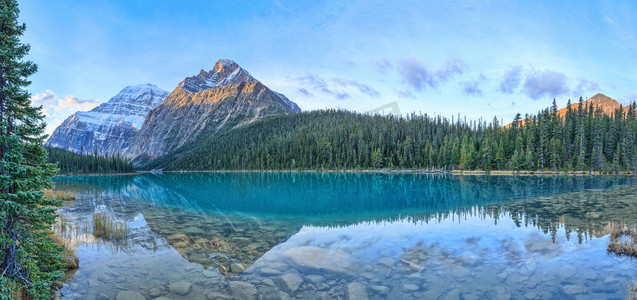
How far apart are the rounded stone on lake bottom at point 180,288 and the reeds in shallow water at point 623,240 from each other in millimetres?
19258

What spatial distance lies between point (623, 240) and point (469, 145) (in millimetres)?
113472

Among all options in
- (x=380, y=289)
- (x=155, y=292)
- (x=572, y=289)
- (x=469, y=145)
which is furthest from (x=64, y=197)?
(x=469, y=145)

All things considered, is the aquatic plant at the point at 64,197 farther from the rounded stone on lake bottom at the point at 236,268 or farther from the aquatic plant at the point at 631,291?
the aquatic plant at the point at 631,291

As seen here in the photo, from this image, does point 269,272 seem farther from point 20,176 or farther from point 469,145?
point 469,145

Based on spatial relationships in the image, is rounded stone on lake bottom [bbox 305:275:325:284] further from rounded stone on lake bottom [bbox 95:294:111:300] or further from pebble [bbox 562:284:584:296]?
pebble [bbox 562:284:584:296]

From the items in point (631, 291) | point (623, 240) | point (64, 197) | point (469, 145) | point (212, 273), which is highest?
point (469, 145)

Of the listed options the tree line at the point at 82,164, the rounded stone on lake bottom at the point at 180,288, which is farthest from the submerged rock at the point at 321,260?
the tree line at the point at 82,164

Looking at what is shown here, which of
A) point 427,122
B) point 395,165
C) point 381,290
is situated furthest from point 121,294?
point 427,122

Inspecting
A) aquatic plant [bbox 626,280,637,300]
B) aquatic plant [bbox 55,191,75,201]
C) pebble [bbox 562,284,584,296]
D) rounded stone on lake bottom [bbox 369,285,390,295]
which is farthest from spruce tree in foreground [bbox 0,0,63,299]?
aquatic plant [bbox 55,191,75,201]

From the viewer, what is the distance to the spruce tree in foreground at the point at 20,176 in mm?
8891

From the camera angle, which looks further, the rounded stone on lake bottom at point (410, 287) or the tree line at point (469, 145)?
the tree line at point (469, 145)

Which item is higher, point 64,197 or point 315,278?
point 64,197

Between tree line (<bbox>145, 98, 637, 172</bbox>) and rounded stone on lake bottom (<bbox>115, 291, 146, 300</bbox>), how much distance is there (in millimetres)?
118093

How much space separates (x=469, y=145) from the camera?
121 meters
